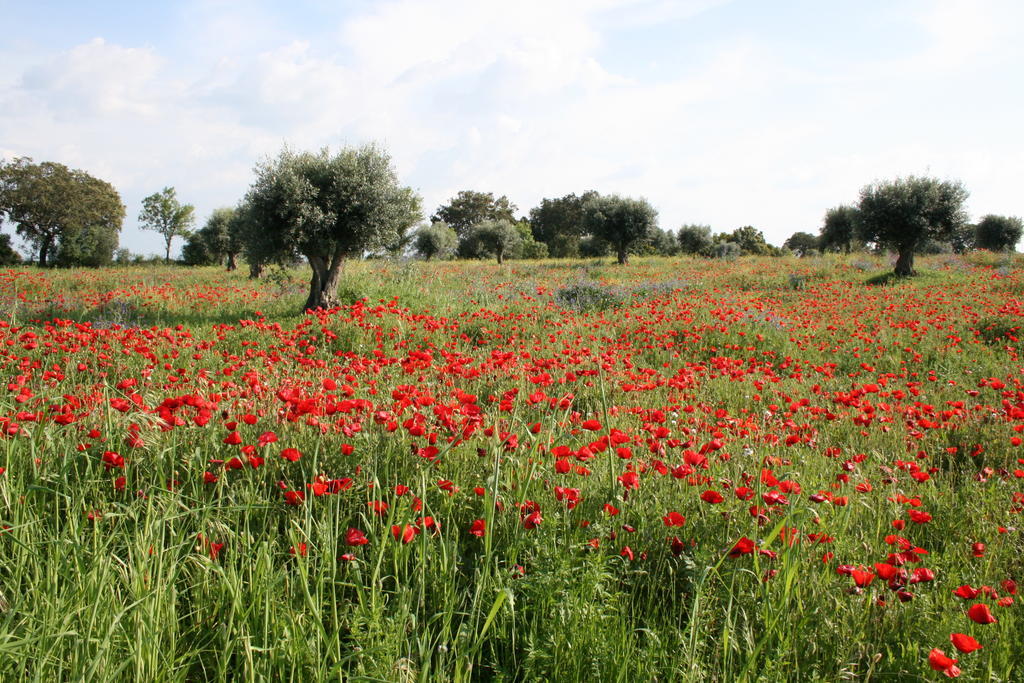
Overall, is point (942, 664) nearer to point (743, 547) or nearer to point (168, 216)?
point (743, 547)

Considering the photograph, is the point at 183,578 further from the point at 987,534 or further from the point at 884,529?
the point at 987,534

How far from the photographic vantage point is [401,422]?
3096mm

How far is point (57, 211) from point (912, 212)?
60106mm

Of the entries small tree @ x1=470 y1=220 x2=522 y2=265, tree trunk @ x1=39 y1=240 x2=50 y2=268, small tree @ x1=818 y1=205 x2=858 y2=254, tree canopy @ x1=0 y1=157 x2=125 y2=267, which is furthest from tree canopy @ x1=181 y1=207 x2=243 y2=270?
small tree @ x1=818 y1=205 x2=858 y2=254

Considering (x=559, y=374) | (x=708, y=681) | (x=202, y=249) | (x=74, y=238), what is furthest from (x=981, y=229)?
(x=74, y=238)

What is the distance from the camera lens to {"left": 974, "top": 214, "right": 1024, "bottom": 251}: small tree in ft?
145

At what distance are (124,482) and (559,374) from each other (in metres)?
4.10

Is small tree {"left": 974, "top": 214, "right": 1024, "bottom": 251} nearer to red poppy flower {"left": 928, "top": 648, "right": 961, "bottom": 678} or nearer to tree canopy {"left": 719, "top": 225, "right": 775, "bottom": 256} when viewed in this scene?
tree canopy {"left": 719, "top": 225, "right": 775, "bottom": 256}

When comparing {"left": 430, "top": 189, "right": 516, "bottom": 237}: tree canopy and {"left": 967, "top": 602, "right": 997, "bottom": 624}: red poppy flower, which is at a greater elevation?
{"left": 430, "top": 189, "right": 516, "bottom": 237}: tree canopy

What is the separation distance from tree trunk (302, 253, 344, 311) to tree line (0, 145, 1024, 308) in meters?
0.03

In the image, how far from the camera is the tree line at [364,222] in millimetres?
13297

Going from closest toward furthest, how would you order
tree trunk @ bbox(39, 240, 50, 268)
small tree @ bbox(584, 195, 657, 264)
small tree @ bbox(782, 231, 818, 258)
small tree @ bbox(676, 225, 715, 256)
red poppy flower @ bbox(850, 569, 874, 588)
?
1. red poppy flower @ bbox(850, 569, 874, 588)
2. small tree @ bbox(584, 195, 657, 264)
3. tree trunk @ bbox(39, 240, 50, 268)
4. small tree @ bbox(676, 225, 715, 256)
5. small tree @ bbox(782, 231, 818, 258)

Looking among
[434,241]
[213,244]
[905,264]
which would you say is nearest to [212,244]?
[213,244]

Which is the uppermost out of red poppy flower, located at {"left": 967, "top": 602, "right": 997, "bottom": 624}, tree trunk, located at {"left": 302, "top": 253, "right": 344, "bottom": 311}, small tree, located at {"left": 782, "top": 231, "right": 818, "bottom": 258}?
small tree, located at {"left": 782, "top": 231, "right": 818, "bottom": 258}
